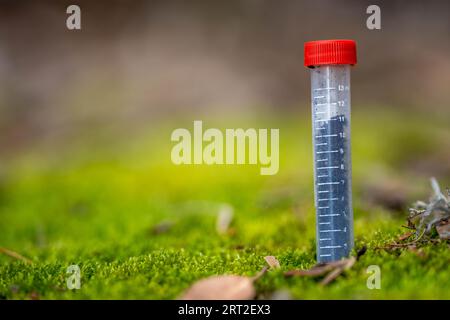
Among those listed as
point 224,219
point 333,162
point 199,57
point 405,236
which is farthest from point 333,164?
point 199,57

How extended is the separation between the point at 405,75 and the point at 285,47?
214cm

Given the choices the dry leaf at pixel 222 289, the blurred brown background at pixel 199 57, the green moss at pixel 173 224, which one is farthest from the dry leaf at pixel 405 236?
the blurred brown background at pixel 199 57

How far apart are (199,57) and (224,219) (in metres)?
7.13

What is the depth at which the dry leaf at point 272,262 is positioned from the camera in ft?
9.87

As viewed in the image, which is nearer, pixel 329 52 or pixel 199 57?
pixel 329 52

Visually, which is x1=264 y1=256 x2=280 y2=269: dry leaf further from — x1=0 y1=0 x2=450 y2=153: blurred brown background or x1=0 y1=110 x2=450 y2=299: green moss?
x1=0 y1=0 x2=450 y2=153: blurred brown background

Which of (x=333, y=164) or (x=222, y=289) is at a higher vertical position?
(x=333, y=164)

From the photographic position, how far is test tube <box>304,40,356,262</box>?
301 cm

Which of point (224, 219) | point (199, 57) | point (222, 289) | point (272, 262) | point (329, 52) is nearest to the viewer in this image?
point (222, 289)

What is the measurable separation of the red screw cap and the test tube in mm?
Result: 39

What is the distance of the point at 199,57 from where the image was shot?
11656mm

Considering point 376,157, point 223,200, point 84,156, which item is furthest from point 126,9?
point 223,200

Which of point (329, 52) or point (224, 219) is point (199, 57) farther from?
point (329, 52)

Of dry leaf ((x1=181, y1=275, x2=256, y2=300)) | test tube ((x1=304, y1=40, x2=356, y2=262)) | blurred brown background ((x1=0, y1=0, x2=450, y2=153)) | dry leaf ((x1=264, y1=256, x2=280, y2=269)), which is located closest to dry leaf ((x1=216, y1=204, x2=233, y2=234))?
dry leaf ((x1=264, y1=256, x2=280, y2=269))
